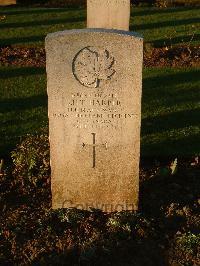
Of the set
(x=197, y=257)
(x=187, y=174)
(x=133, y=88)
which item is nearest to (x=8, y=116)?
(x=187, y=174)

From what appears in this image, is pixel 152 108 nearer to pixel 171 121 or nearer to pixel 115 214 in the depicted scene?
pixel 171 121

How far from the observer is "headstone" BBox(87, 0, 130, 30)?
11.1 metres

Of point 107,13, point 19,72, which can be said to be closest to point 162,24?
point 107,13

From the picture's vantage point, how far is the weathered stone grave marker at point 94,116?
5105 mm

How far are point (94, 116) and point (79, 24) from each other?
12.8m

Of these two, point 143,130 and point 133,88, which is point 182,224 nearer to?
point 133,88

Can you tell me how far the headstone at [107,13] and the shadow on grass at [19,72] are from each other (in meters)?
1.68

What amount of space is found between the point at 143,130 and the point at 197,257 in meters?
3.58

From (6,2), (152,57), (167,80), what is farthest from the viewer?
(6,2)

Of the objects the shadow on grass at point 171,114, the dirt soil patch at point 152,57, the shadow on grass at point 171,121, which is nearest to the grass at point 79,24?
the dirt soil patch at point 152,57

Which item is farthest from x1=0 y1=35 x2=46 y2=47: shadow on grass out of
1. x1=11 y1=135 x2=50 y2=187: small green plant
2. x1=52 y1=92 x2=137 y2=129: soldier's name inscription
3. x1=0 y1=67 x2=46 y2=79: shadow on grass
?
x1=52 y1=92 x2=137 y2=129: soldier's name inscription

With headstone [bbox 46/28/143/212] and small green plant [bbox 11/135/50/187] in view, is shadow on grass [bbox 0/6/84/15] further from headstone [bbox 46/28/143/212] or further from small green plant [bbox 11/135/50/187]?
headstone [bbox 46/28/143/212]

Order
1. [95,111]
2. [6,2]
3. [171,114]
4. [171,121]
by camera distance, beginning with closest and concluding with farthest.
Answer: [95,111], [171,121], [171,114], [6,2]

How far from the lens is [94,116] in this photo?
5.44m
